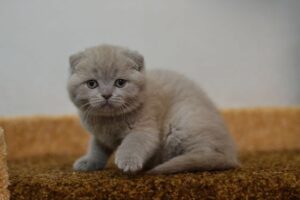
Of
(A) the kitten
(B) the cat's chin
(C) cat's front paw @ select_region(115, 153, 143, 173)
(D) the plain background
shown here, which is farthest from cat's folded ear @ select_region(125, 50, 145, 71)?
(D) the plain background

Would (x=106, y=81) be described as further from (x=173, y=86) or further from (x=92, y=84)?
(x=173, y=86)

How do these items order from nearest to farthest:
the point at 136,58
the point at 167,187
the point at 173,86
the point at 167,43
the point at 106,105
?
the point at 167,187
the point at 106,105
the point at 136,58
the point at 173,86
the point at 167,43

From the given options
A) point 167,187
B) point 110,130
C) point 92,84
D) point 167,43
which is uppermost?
point 167,43

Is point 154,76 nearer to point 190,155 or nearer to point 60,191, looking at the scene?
point 190,155

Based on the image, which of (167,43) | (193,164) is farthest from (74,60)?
(167,43)

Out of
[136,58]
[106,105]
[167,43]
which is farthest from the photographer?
[167,43]

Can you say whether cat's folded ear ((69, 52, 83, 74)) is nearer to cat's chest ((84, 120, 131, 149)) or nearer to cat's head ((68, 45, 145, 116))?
cat's head ((68, 45, 145, 116))
